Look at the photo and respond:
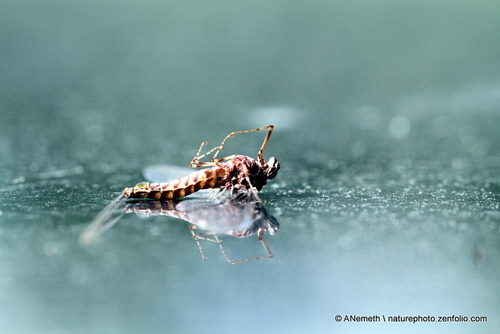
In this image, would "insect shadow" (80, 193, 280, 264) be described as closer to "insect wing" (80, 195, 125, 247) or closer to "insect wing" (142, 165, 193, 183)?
"insect wing" (80, 195, 125, 247)

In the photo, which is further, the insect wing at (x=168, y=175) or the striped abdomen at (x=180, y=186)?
the insect wing at (x=168, y=175)

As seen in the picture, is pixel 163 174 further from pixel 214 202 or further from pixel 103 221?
pixel 103 221

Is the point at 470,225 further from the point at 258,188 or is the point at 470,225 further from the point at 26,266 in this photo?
the point at 26,266

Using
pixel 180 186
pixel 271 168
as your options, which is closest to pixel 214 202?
pixel 180 186

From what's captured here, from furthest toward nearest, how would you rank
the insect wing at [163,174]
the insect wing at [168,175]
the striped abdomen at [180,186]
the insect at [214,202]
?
the insect wing at [163,174], the insect wing at [168,175], the striped abdomen at [180,186], the insect at [214,202]

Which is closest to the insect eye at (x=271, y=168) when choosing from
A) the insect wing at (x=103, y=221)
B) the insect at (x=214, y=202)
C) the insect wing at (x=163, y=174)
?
the insect at (x=214, y=202)

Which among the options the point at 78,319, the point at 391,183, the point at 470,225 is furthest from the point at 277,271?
the point at 391,183

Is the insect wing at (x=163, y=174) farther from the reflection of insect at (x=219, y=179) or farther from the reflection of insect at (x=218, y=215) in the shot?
the reflection of insect at (x=218, y=215)

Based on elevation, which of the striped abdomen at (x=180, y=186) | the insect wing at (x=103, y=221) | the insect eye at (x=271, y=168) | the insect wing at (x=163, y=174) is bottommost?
the insect wing at (x=103, y=221)
